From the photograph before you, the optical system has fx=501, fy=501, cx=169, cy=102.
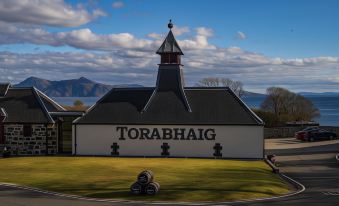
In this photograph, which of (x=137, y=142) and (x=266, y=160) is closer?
(x=266, y=160)

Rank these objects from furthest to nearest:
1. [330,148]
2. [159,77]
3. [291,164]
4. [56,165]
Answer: [330,148], [159,77], [291,164], [56,165]

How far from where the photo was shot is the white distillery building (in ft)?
149

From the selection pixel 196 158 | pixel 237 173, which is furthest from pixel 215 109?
pixel 237 173

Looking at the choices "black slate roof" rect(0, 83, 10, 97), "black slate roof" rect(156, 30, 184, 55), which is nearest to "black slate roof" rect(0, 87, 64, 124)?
"black slate roof" rect(0, 83, 10, 97)

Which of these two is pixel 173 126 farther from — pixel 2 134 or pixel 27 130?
pixel 2 134

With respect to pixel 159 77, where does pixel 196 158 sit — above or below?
below

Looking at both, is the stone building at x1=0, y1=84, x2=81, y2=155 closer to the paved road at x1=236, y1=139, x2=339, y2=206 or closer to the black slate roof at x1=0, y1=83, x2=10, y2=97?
the black slate roof at x1=0, y1=83, x2=10, y2=97

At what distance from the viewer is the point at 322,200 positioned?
26703 millimetres

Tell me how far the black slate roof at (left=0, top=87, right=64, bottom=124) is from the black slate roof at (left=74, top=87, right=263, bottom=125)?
3.95m

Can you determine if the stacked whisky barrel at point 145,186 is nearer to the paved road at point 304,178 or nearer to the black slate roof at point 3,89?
the paved road at point 304,178

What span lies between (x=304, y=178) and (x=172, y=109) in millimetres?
15697

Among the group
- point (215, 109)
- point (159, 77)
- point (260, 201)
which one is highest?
point (159, 77)

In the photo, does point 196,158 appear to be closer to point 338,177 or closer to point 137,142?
point 137,142

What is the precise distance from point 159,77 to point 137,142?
734 cm
